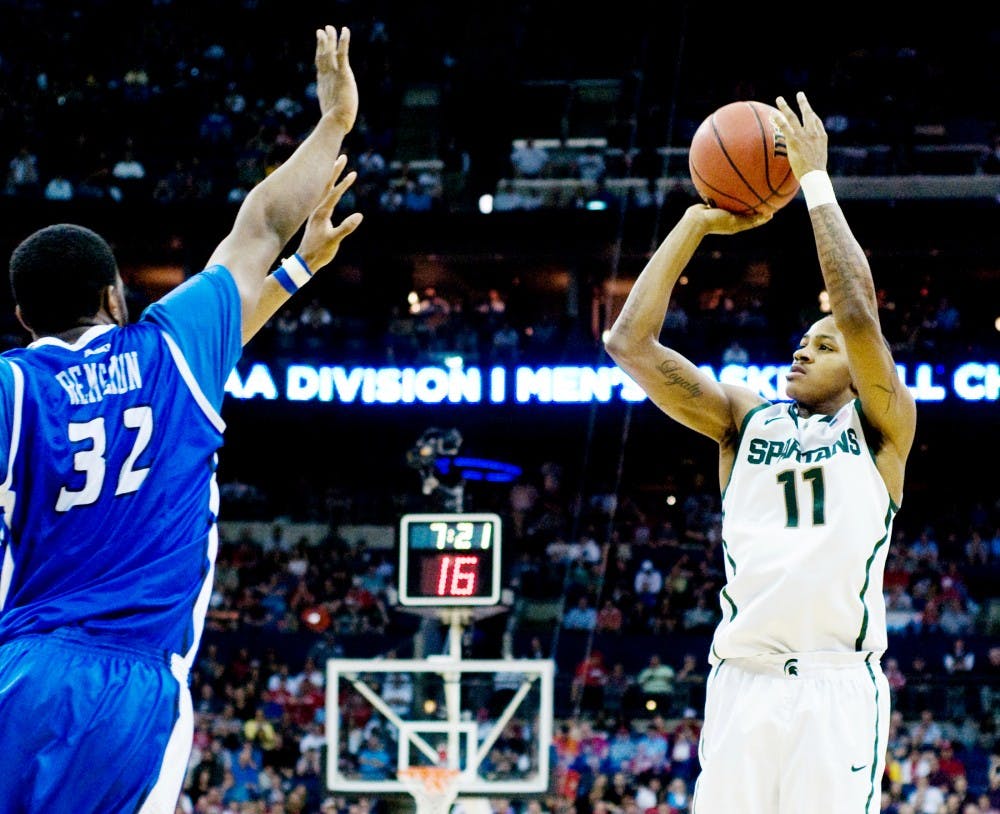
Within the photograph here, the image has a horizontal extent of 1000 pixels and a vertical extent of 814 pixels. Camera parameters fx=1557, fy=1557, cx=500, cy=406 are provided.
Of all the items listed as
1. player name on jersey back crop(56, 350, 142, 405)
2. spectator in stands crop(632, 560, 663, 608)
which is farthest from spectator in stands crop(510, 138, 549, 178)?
player name on jersey back crop(56, 350, 142, 405)

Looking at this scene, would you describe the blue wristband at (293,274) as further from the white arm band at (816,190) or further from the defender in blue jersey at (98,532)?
the white arm band at (816,190)

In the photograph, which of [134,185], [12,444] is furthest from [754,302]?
[12,444]

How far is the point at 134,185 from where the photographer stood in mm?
22953

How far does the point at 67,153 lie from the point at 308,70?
13.8 ft

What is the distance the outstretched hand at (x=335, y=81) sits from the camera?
3557 millimetres

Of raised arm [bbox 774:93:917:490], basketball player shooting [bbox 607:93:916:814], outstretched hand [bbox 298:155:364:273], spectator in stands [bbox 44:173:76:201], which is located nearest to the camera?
outstretched hand [bbox 298:155:364:273]

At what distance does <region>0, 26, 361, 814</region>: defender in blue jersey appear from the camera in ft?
9.19

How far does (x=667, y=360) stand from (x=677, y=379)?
0.06 metres

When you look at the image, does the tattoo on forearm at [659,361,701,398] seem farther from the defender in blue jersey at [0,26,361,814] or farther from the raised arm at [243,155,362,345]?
the defender in blue jersey at [0,26,361,814]

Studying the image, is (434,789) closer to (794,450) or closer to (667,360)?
(667,360)

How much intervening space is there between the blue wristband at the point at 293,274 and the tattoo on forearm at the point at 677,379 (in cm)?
126

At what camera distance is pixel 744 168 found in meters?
4.89

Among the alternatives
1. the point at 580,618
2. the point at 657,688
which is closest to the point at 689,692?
the point at 657,688

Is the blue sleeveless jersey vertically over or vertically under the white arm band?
under
